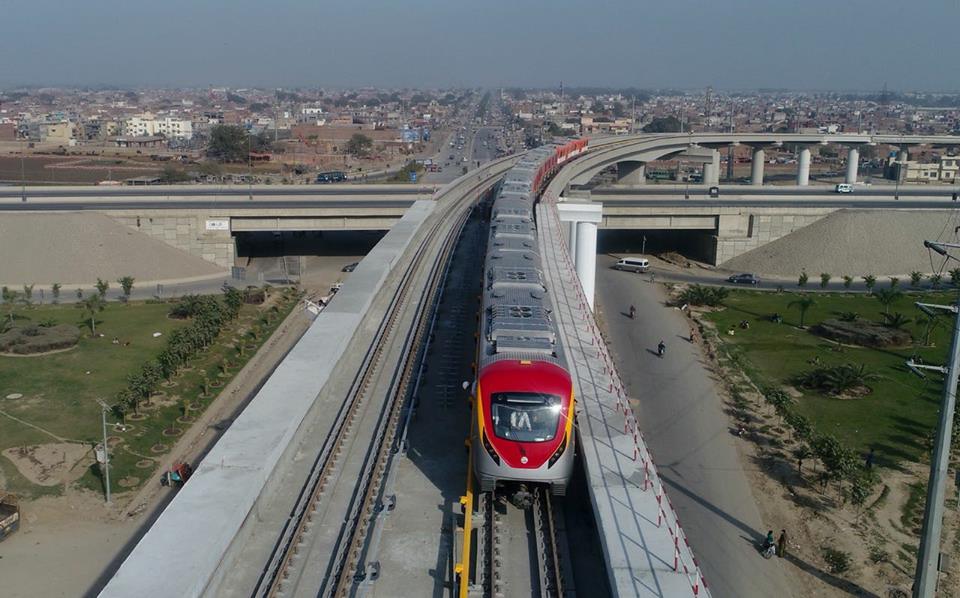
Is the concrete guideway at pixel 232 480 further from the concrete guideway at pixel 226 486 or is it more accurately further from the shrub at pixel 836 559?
the shrub at pixel 836 559

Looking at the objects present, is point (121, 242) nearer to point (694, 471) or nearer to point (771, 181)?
point (694, 471)

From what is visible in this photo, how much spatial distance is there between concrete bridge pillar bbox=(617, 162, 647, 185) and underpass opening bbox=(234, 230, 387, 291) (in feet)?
82.1

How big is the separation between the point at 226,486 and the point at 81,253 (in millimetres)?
28549

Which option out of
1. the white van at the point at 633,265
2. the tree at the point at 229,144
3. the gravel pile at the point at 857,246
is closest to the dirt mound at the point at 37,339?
the white van at the point at 633,265

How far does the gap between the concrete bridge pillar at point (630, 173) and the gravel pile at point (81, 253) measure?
34698mm

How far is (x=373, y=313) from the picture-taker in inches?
757

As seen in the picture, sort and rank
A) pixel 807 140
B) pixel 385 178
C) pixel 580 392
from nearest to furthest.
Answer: pixel 580 392 < pixel 385 178 < pixel 807 140

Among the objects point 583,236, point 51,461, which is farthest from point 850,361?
point 51,461

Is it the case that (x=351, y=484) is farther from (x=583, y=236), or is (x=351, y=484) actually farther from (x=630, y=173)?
(x=630, y=173)

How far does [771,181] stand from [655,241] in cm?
3541

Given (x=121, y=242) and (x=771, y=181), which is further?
(x=771, y=181)

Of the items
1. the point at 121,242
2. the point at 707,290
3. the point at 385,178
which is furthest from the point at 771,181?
the point at 121,242

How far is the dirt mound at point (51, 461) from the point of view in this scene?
16203 mm

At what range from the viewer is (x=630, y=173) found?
6144 centimetres
